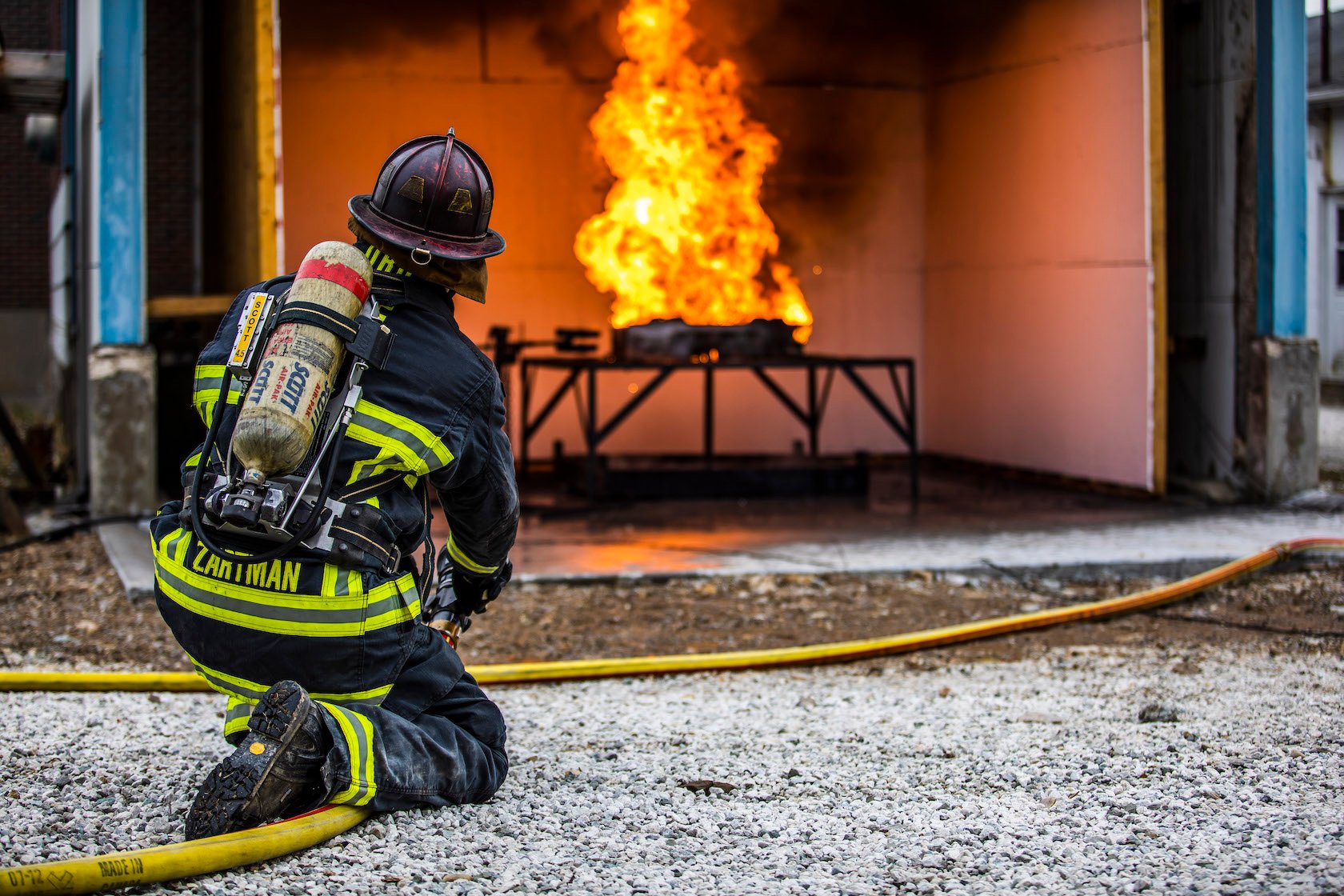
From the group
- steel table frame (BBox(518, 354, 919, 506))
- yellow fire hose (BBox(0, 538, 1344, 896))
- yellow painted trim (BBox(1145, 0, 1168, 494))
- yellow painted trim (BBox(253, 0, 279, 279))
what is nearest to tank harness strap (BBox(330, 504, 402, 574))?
yellow fire hose (BBox(0, 538, 1344, 896))

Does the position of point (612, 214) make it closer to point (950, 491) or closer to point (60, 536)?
point (950, 491)

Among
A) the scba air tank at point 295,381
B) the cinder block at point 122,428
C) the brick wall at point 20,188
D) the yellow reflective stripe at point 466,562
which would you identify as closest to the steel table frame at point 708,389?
the cinder block at point 122,428

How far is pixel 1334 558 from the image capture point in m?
7.01

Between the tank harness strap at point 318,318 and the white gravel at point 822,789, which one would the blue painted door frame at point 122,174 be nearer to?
the white gravel at point 822,789

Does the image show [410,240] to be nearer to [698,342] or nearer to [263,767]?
[263,767]

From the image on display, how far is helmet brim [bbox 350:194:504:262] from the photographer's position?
3.04 metres

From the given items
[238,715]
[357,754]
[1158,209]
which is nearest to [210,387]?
[238,715]

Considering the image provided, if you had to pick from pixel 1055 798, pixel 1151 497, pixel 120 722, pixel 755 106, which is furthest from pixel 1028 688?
pixel 755 106

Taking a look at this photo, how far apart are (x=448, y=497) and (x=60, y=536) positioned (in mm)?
5561

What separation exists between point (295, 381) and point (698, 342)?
22.2ft

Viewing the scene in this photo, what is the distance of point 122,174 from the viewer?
25.7 feet

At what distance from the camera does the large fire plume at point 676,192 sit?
35.1 feet

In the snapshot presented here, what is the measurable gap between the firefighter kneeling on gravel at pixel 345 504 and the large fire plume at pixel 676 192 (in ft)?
23.7

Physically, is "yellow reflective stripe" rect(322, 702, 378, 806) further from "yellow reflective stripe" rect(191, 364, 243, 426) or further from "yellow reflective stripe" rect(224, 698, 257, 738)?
"yellow reflective stripe" rect(191, 364, 243, 426)
